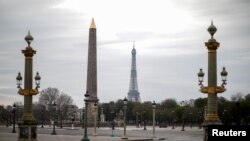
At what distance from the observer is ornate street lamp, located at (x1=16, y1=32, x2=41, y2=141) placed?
99.0 feet

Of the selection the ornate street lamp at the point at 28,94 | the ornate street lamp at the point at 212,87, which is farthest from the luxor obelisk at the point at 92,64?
the ornate street lamp at the point at 212,87

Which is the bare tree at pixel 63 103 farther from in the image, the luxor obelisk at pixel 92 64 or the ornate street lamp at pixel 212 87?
the ornate street lamp at pixel 212 87

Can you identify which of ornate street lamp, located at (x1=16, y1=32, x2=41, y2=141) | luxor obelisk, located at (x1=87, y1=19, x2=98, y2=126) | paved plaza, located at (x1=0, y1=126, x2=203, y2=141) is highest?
luxor obelisk, located at (x1=87, y1=19, x2=98, y2=126)

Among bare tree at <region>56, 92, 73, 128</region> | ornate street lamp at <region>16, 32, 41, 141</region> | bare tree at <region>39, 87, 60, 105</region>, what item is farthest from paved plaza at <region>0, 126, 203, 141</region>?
bare tree at <region>39, 87, 60, 105</region>

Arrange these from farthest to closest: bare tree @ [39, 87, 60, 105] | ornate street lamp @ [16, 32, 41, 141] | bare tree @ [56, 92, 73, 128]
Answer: bare tree @ [39, 87, 60, 105]
bare tree @ [56, 92, 73, 128]
ornate street lamp @ [16, 32, 41, 141]

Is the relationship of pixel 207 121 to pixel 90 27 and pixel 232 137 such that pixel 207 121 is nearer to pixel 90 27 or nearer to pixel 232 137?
pixel 232 137

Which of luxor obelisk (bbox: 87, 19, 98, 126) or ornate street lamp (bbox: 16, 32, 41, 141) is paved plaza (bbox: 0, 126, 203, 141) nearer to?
ornate street lamp (bbox: 16, 32, 41, 141)

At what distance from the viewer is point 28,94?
30.1m

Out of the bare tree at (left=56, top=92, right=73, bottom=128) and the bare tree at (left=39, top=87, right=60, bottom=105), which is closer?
the bare tree at (left=56, top=92, right=73, bottom=128)

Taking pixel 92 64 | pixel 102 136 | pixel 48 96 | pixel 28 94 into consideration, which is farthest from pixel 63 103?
pixel 28 94

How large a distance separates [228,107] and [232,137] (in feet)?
304

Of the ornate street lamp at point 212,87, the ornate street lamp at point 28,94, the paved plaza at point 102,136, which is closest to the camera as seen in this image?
the ornate street lamp at point 212,87

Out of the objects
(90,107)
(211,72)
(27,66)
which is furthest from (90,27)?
(211,72)

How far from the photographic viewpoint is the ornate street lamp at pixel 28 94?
30.2 m
